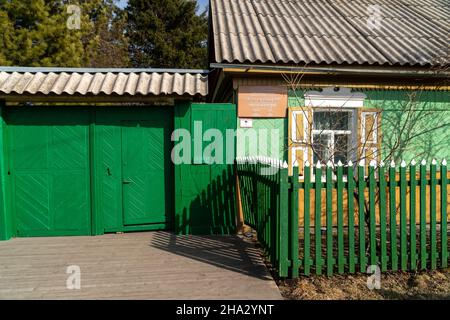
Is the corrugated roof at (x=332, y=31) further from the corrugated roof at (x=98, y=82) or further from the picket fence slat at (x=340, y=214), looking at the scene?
the picket fence slat at (x=340, y=214)

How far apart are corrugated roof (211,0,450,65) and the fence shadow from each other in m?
3.01

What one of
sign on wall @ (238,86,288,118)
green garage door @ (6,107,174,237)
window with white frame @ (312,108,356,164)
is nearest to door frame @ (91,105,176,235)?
green garage door @ (6,107,174,237)

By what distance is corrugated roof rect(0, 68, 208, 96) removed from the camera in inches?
202

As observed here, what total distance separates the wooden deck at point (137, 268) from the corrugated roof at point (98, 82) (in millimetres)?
2400

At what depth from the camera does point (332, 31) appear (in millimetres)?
7117

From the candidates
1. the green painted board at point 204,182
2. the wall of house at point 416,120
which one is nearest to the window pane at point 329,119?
the wall of house at point 416,120

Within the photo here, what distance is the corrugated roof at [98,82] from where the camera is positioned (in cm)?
512

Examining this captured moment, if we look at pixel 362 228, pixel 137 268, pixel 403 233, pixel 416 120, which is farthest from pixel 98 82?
pixel 416 120

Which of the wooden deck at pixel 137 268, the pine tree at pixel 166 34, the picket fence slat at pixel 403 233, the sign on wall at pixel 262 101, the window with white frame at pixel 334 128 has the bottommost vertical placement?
the wooden deck at pixel 137 268

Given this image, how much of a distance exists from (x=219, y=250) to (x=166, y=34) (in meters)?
20.7

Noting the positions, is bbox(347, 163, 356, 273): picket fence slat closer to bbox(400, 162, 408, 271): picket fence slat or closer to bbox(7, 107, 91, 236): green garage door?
bbox(400, 162, 408, 271): picket fence slat

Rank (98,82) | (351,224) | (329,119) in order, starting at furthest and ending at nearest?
(329,119)
(98,82)
(351,224)

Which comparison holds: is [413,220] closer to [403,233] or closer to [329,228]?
[403,233]
